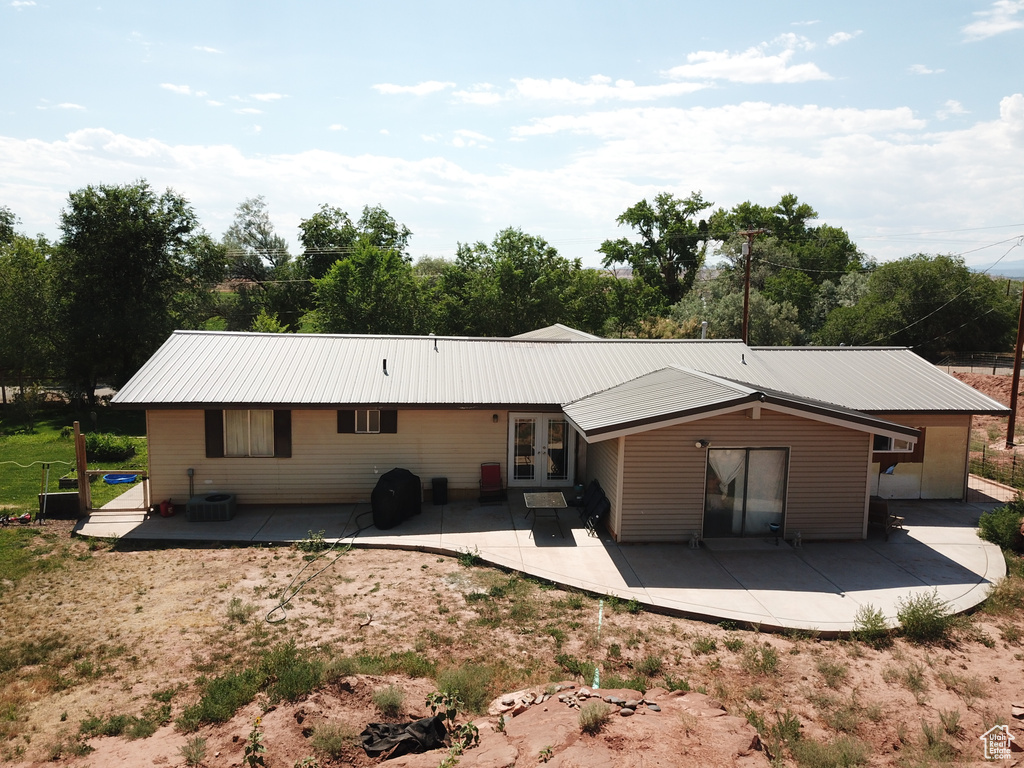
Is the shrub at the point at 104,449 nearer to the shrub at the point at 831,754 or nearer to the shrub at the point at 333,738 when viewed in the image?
the shrub at the point at 333,738

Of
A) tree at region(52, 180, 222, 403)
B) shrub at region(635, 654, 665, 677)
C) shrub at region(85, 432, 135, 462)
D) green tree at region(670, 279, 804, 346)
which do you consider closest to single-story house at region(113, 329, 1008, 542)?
shrub at region(635, 654, 665, 677)

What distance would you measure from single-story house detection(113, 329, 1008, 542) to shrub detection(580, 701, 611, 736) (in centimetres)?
561

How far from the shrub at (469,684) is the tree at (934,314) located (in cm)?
4514

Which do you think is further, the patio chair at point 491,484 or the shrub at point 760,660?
the patio chair at point 491,484

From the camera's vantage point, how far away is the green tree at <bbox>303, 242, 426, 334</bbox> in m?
35.4

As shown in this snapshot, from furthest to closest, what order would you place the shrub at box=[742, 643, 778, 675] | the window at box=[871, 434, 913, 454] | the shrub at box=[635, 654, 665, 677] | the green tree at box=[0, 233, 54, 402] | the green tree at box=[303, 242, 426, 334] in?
1. the green tree at box=[303, 242, 426, 334]
2. the green tree at box=[0, 233, 54, 402]
3. the window at box=[871, 434, 913, 454]
4. the shrub at box=[742, 643, 778, 675]
5. the shrub at box=[635, 654, 665, 677]

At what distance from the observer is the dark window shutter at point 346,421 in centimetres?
1395

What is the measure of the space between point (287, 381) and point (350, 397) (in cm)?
158

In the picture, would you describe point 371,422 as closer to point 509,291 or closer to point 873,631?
point 873,631

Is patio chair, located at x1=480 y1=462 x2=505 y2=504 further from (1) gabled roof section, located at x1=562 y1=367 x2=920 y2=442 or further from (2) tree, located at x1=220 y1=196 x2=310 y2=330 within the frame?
(2) tree, located at x1=220 y1=196 x2=310 y2=330

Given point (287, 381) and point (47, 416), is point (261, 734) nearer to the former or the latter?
point (287, 381)

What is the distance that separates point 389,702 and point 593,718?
216 cm

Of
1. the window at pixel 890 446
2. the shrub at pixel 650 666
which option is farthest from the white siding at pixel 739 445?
the shrub at pixel 650 666

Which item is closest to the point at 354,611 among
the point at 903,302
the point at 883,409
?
the point at 883,409
